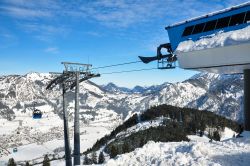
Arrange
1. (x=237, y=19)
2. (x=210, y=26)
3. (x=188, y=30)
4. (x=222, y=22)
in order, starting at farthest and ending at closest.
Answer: (x=188, y=30) → (x=210, y=26) → (x=222, y=22) → (x=237, y=19)

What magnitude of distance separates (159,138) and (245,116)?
450 feet

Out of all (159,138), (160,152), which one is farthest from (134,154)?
(159,138)

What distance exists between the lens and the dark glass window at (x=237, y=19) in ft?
97.9

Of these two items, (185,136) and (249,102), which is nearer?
(249,102)

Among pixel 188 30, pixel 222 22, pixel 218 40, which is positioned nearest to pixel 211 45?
pixel 218 40

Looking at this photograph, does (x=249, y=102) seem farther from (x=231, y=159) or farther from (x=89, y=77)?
(x=89, y=77)

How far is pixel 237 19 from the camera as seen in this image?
30.2 metres

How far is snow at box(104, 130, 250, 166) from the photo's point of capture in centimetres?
2441

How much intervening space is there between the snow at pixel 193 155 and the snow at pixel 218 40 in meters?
7.74

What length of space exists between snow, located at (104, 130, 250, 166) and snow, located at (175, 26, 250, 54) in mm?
7737

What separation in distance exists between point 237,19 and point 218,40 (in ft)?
7.58

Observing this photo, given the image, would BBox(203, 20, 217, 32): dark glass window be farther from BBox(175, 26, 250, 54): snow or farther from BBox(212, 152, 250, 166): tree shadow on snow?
BBox(212, 152, 250, 166): tree shadow on snow

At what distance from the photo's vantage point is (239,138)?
30.9 m

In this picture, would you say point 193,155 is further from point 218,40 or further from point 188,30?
point 188,30
